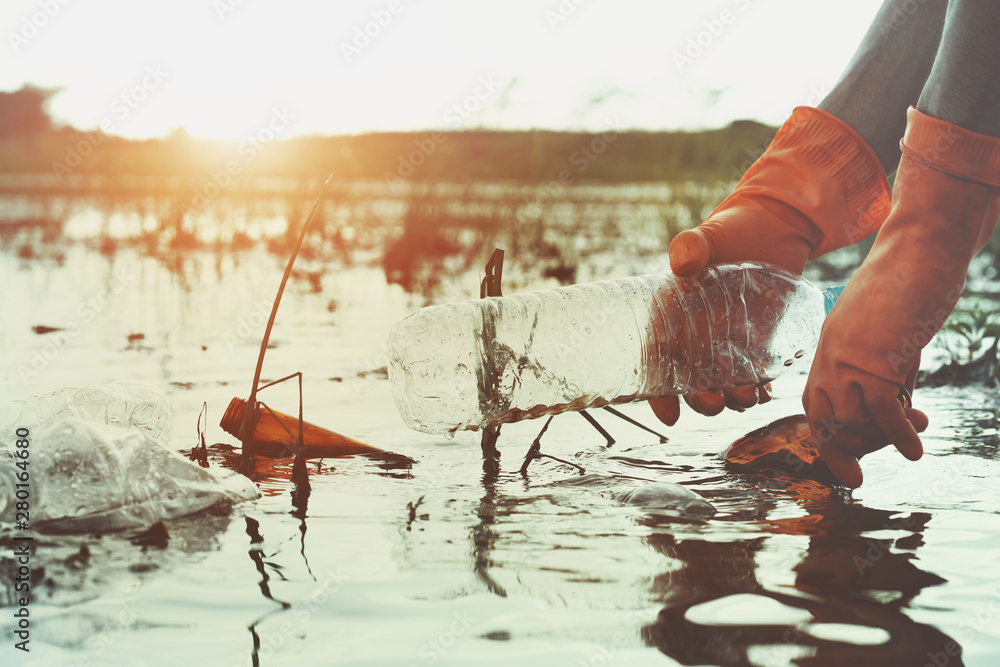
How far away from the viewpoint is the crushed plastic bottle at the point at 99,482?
5.32 feet

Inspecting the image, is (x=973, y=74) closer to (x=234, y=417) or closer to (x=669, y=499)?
(x=669, y=499)

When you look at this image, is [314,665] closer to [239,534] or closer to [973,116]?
[239,534]

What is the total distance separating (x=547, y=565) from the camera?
1488 mm

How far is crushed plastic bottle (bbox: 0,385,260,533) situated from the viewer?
5.32 feet

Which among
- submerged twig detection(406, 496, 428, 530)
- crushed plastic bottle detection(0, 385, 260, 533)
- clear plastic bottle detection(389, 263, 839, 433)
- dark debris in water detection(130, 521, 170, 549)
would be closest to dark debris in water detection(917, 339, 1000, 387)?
clear plastic bottle detection(389, 263, 839, 433)

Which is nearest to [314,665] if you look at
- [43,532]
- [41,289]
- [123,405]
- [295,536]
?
[295,536]

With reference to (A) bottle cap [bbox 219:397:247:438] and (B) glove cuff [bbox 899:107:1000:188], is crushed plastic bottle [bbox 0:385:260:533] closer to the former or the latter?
(A) bottle cap [bbox 219:397:247:438]

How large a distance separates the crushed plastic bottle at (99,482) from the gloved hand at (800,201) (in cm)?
129

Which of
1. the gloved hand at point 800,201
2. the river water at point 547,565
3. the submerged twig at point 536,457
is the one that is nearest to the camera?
the river water at point 547,565

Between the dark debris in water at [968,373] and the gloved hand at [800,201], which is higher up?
the gloved hand at [800,201]

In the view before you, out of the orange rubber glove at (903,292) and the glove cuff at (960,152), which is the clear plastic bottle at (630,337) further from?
the glove cuff at (960,152)

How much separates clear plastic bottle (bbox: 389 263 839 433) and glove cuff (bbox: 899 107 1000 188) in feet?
2.98

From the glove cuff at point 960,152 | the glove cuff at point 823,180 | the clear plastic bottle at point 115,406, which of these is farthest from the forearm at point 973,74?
the clear plastic bottle at point 115,406

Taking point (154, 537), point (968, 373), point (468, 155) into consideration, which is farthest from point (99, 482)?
point (468, 155)
